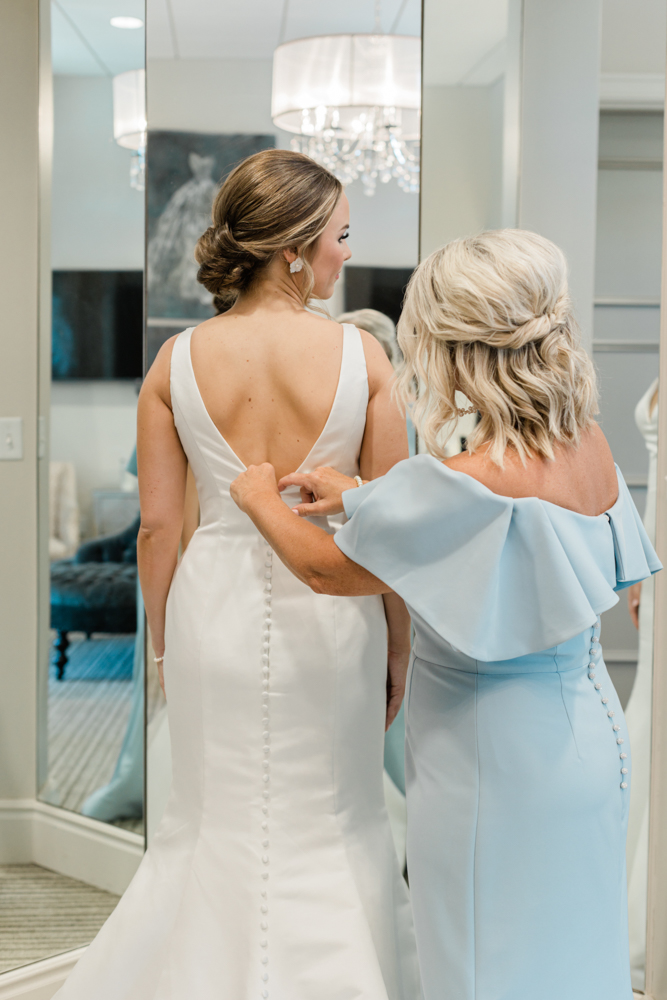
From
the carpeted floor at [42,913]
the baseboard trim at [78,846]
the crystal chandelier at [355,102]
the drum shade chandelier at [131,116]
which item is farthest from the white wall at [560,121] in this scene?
the carpeted floor at [42,913]

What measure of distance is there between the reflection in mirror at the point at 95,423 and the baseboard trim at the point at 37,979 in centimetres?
46

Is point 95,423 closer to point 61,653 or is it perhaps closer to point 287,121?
point 61,653

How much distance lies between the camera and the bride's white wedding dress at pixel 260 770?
4.77ft

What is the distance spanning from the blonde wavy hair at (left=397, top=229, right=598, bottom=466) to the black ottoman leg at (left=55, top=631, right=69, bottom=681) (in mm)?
1665

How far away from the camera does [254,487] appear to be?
1389 mm

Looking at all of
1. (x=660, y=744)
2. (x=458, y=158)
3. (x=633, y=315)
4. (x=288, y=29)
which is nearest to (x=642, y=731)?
(x=660, y=744)

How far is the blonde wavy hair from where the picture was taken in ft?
3.65

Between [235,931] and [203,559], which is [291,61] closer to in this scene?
[203,559]

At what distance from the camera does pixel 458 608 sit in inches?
43.3

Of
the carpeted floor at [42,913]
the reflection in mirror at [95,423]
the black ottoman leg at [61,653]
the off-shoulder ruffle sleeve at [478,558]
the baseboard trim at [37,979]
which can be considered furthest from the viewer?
the black ottoman leg at [61,653]

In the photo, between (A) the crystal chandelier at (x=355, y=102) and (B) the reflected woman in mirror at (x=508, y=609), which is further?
(A) the crystal chandelier at (x=355, y=102)

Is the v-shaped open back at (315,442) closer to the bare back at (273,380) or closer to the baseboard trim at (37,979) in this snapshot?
the bare back at (273,380)

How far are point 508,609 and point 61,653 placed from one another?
5.63ft

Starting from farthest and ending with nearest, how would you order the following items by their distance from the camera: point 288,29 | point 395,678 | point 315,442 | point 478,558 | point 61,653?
point 61,653 < point 288,29 < point 395,678 < point 315,442 < point 478,558
